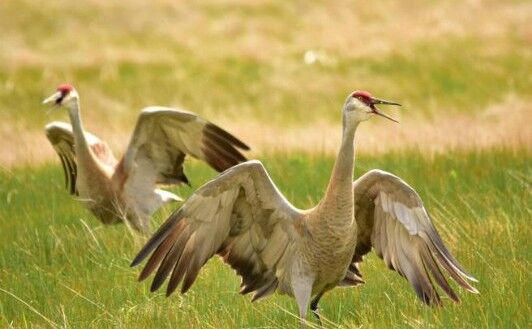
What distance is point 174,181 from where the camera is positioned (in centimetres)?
1015

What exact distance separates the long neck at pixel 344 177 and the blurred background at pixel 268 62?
828 cm

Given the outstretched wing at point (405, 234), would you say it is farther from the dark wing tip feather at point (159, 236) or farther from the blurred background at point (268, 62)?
the blurred background at point (268, 62)

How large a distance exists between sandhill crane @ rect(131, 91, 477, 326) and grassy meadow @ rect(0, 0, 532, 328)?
21 centimetres

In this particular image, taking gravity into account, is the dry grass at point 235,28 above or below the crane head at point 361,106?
above

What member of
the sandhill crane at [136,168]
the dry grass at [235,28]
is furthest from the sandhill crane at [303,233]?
the dry grass at [235,28]

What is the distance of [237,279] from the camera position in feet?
25.8

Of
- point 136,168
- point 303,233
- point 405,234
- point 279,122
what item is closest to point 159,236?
point 303,233

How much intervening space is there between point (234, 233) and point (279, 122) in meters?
11.9

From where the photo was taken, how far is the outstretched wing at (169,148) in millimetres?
9242

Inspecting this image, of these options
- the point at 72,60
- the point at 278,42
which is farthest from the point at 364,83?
the point at 72,60

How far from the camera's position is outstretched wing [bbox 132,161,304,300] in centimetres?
669

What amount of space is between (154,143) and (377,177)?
3.23 meters

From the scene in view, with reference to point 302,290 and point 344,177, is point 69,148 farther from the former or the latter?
point 344,177

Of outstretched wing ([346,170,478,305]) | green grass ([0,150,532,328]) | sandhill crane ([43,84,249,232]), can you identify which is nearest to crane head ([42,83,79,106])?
sandhill crane ([43,84,249,232])
